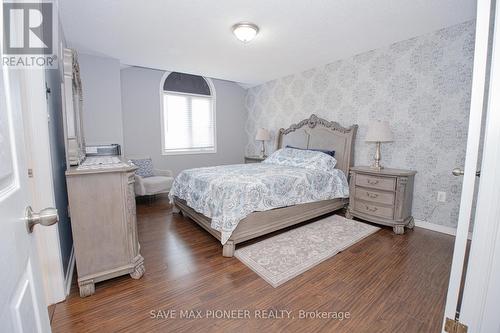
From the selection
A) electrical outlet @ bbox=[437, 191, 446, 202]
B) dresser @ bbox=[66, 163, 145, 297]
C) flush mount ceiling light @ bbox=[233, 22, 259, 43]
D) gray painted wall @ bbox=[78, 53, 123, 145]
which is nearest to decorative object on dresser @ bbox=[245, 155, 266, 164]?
gray painted wall @ bbox=[78, 53, 123, 145]

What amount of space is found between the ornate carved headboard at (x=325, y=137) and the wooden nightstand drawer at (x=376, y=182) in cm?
48

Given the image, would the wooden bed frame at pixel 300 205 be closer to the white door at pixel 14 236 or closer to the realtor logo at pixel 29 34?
the white door at pixel 14 236

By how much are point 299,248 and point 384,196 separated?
134 cm

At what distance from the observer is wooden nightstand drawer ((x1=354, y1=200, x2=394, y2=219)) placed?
9.42ft

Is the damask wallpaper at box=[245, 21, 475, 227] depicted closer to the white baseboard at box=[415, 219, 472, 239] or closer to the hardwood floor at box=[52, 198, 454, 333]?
the white baseboard at box=[415, 219, 472, 239]

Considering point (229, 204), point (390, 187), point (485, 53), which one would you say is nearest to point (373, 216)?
point (390, 187)

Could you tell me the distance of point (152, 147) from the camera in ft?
15.3

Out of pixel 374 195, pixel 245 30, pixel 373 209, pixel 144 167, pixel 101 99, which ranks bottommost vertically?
pixel 373 209

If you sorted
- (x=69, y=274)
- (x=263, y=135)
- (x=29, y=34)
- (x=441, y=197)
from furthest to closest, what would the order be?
1. (x=263, y=135)
2. (x=441, y=197)
3. (x=69, y=274)
4. (x=29, y=34)

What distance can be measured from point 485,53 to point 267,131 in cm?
408

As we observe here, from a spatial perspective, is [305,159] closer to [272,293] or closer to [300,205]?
[300,205]

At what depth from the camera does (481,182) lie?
93 cm

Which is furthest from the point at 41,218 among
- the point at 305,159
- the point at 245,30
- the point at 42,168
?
the point at 305,159

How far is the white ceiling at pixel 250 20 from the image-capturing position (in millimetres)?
2244
